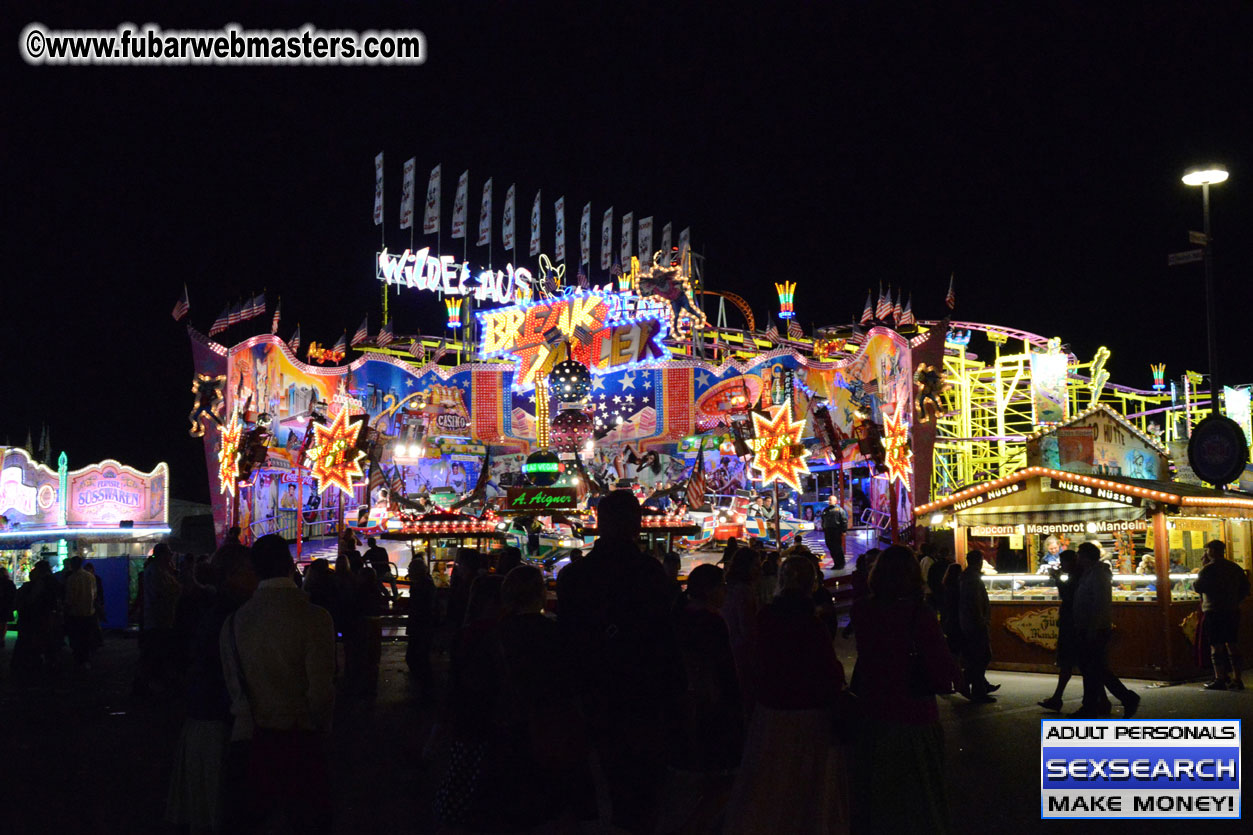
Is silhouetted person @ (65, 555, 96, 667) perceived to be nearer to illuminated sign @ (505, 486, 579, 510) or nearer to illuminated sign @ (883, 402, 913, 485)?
illuminated sign @ (505, 486, 579, 510)

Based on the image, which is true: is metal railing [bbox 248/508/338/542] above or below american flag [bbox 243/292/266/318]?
below

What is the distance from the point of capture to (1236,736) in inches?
310

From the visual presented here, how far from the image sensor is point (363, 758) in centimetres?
972

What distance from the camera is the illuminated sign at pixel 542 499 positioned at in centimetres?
2605

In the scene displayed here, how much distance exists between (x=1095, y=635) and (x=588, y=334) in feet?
98.8

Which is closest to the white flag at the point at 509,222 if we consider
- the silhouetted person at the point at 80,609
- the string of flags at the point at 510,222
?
the string of flags at the point at 510,222

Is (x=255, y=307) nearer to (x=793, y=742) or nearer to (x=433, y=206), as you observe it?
(x=433, y=206)

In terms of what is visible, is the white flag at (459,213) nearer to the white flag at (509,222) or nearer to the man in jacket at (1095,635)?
the white flag at (509,222)

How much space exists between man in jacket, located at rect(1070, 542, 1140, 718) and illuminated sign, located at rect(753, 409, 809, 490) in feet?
54.3

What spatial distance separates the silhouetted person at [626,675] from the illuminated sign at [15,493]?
103 ft

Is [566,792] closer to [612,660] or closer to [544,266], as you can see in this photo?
[612,660]

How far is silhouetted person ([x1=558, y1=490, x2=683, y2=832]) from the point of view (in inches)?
182

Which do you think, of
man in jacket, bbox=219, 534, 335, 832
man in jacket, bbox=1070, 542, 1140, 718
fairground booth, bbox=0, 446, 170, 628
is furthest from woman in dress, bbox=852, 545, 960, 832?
fairground booth, bbox=0, 446, 170, 628

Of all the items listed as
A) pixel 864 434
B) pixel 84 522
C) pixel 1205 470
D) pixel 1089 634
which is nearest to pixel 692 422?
pixel 864 434
